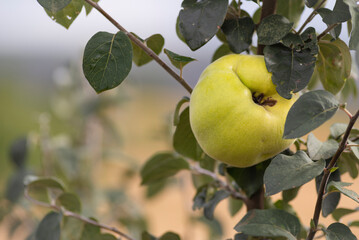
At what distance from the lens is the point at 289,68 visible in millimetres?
366

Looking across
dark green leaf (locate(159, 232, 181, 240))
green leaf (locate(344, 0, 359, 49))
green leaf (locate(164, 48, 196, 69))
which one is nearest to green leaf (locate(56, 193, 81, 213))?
dark green leaf (locate(159, 232, 181, 240))

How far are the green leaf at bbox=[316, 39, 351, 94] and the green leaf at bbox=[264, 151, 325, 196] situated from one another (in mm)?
132

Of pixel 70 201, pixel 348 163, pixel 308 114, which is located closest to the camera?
pixel 308 114

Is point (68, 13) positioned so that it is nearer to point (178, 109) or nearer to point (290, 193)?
point (178, 109)

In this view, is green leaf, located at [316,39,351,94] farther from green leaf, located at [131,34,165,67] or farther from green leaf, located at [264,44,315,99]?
green leaf, located at [131,34,165,67]

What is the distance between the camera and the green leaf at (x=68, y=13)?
0.44 m

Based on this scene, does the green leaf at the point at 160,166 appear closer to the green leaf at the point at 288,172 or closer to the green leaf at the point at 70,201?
the green leaf at the point at 70,201

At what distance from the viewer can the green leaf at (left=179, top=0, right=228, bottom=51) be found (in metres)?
0.37

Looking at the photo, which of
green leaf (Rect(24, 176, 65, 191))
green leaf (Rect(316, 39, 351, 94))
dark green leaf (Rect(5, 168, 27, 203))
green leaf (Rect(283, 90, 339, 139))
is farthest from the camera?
dark green leaf (Rect(5, 168, 27, 203))

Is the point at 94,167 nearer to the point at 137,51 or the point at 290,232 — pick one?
the point at 137,51

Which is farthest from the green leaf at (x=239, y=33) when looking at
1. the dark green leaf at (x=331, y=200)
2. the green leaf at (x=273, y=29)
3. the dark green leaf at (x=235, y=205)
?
the dark green leaf at (x=235, y=205)

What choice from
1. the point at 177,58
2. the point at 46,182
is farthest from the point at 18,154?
the point at 177,58

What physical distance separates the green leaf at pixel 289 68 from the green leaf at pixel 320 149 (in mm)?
60

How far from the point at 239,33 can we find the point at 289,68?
0.07m
